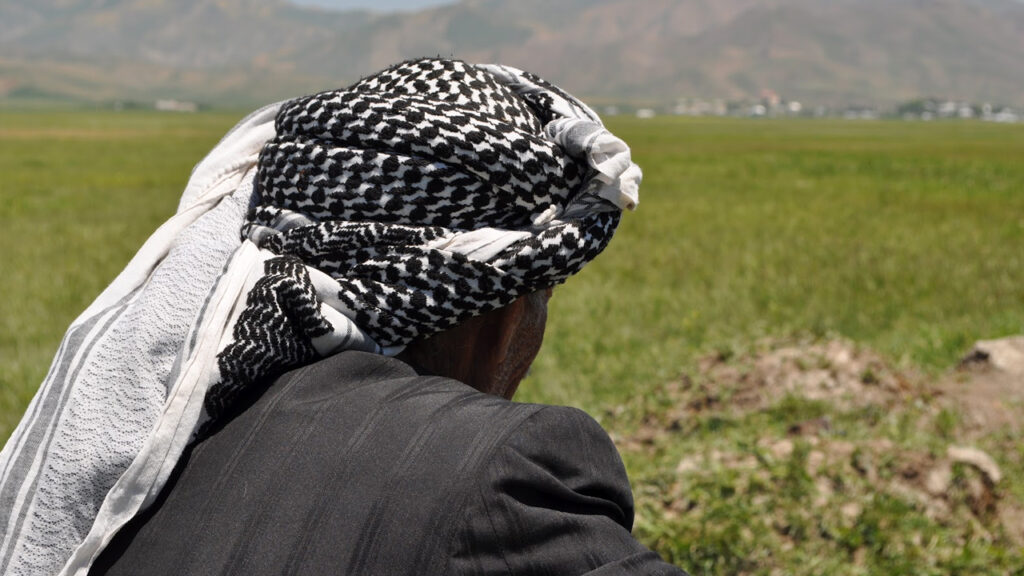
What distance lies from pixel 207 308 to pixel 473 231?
0.42 m

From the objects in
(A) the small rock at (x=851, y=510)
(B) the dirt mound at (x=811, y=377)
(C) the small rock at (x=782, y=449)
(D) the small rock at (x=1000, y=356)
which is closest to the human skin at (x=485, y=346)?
(A) the small rock at (x=851, y=510)

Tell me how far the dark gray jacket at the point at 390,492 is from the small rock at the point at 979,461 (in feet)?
9.17

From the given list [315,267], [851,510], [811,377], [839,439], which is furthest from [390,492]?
[811,377]

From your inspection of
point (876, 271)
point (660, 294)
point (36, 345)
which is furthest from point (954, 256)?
point (36, 345)

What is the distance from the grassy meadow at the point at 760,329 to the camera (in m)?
3.37

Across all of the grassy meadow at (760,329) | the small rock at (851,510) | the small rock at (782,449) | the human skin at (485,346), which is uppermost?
the human skin at (485,346)

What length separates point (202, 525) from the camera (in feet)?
4.33

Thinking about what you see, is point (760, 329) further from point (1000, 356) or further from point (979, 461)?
point (979, 461)

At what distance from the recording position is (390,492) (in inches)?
48.3

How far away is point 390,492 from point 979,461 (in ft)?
10.5

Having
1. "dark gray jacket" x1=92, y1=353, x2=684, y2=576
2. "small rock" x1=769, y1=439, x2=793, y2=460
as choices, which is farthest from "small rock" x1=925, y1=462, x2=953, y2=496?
"dark gray jacket" x1=92, y1=353, x2=684, y2=576

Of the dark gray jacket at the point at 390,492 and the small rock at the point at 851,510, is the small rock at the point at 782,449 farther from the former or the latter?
the dark gray jacket at the point at 390,492

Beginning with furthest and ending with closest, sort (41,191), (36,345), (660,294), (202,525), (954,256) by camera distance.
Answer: (41,191) < (954,256) < (660,294) < (36,345) < (202,525)

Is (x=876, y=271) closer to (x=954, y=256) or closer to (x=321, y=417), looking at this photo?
(x=954, y=256)
